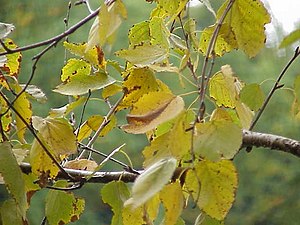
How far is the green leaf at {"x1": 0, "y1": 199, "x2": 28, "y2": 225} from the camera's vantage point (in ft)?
1.03

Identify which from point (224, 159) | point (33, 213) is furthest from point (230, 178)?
point (33, 213)

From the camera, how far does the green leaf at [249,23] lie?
30 centimetres

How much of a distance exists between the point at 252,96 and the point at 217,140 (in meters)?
0.12

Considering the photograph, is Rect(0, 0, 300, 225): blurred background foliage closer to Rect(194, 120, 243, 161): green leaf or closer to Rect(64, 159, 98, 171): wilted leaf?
Rect(64, 159, 98, 171): wilted leaf

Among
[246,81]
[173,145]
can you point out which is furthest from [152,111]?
[246,81]

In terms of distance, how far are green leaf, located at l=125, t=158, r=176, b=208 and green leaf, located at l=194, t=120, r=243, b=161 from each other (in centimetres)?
2

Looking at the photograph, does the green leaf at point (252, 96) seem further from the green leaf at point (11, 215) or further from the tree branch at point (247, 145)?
the green leaf at point (11, 215)

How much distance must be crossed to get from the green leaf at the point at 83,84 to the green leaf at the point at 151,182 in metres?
0.13

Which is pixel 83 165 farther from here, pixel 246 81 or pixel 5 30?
pixel 246 81

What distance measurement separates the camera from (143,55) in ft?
0.96

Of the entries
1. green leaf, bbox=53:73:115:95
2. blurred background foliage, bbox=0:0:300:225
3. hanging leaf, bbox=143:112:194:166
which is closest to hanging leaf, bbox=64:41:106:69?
green leaf, bbox=53:73:115:95

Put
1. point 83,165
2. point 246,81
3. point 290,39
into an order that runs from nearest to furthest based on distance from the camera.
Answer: point 290,39 → point 83,165 → point 246,81

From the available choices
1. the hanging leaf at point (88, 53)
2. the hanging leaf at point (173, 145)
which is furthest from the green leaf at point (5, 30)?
the hanging leaf at point (173, 145)

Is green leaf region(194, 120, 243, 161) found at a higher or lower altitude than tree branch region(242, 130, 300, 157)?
higher
